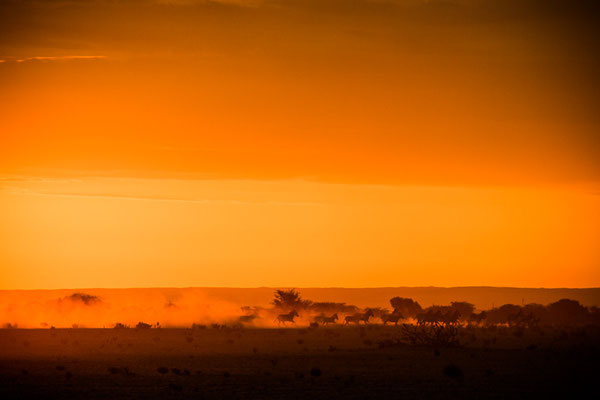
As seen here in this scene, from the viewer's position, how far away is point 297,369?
143 feet

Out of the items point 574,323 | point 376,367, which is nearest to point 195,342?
point 376,367

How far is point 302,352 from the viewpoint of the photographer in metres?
54.4

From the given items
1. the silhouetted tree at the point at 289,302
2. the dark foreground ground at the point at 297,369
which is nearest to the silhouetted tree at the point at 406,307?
the silhouetted tree at the point at 289,302

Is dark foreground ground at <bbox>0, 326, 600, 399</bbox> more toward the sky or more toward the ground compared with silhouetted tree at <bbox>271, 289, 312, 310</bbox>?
more toward the ground

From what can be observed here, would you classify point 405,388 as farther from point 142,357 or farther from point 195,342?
point 195,342

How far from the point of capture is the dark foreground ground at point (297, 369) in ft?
118

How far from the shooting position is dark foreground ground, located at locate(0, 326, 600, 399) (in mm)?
36062

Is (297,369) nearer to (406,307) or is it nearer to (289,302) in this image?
(289,302)

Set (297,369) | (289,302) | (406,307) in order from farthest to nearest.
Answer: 1. (406,307)
2. (289,302)
3. (297,369)

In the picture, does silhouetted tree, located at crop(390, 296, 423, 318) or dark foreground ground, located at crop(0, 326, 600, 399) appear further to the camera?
silhouetted tree, located at crop(390, 296, 423, 318)

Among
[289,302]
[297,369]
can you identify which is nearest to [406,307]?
[289,302]

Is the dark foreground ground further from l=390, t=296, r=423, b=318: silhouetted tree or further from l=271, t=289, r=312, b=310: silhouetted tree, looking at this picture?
l=390, t=296, r=423, b=318: silhouetted tree

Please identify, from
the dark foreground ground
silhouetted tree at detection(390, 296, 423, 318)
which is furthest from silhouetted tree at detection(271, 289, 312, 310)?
the dark foreground ground

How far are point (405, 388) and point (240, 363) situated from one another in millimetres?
12189
